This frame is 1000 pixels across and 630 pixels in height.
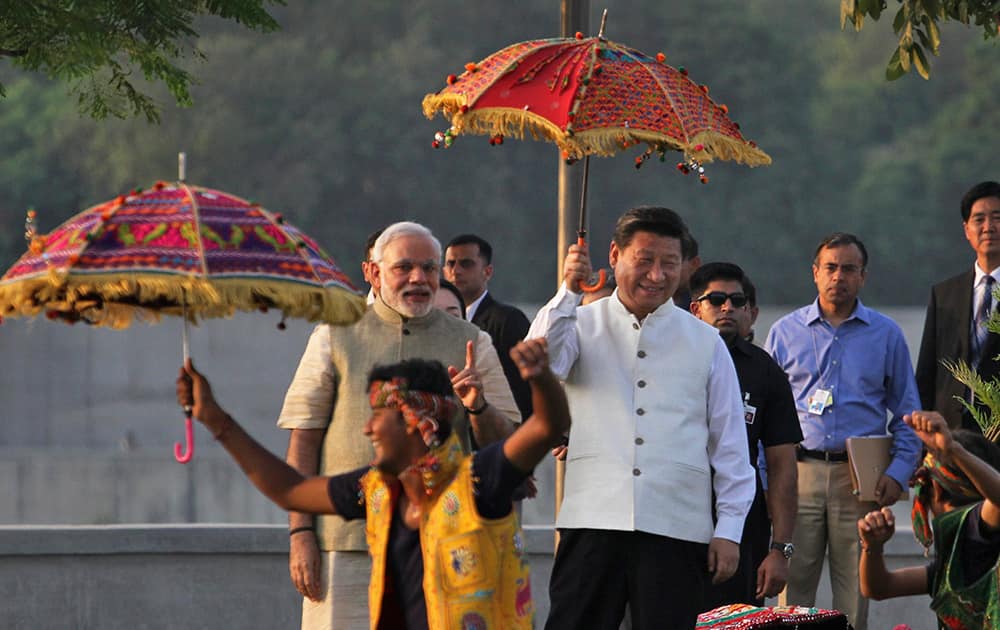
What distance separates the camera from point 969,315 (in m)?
8.75

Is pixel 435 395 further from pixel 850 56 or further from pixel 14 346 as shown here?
pixel 850 56

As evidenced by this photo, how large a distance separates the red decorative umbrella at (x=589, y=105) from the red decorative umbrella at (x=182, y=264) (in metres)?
1.96

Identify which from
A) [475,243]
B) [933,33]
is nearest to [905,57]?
[933,33]

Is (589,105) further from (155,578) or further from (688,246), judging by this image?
(155,578)

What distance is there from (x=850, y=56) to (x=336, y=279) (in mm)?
52146

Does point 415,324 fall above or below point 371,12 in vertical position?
below

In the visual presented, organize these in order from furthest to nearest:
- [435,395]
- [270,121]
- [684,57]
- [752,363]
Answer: [684,57]
[270,121]
[752,363]
[435,395]

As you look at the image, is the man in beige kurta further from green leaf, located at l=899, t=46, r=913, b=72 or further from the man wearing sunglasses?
green leaf, located at l=899, t=46, r=913, b=72

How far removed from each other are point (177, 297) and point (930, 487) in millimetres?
2668

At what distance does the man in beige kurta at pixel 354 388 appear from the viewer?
6.28 metres

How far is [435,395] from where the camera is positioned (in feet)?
16.6

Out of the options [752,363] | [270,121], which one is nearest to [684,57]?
[270,121]

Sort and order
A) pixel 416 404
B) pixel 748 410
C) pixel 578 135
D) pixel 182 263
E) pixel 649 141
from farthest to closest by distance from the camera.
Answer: pixel 748 410 < pixel 649 141 < pixel 578 135 < pixel 416 404 < pixel 182 263

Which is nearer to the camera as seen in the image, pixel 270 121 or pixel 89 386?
pixel 89 386
